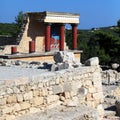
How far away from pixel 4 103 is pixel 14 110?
31 cm

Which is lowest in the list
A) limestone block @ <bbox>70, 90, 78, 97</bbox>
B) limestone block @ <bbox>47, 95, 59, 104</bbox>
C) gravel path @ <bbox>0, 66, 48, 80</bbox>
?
limestone block @ <bbox>47, 95, 59, 104</bbox>

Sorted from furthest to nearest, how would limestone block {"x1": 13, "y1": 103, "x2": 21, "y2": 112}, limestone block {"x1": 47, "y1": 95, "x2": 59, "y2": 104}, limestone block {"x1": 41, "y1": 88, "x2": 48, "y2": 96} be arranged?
limestone block {"x1": 47, "y1": 95, "x2": 59, "y2": 104}, limestone block {"x1": 41, "y1": 88, "x2": 48, "y2": 96}, limestone block {"x1": 13, "y1": 103, "x2": 21, "y2": 112}

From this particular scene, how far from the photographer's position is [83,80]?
28.6 feet

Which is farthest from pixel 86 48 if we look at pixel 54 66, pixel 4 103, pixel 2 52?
pixel 4 103

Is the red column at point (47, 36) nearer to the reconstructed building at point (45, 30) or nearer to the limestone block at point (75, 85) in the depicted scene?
the reconstructed building at point (45, 30)

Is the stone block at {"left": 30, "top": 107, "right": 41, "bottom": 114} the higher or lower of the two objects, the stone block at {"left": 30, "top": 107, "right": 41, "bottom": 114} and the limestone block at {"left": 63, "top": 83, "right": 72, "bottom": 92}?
the lower

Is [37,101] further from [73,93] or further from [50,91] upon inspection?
[73,93]

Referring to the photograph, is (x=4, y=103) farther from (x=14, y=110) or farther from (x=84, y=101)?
(x=84, y=101)

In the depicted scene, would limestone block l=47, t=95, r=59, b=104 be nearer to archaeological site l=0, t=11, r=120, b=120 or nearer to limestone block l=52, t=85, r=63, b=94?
archaeological site l=0, t=11, r=120, b=120

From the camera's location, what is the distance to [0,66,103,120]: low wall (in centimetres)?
690

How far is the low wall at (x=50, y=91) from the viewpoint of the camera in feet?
22.6

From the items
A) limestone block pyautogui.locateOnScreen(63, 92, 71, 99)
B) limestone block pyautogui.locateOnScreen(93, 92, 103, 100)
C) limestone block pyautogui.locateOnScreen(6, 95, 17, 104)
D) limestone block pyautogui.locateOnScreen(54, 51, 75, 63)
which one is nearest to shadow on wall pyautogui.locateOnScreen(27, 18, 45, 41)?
limestone block pyautogui.locateOnScreen(54, 51, 75, 63)

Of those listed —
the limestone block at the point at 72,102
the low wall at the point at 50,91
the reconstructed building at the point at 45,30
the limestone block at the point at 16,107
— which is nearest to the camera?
the low wall at the point at 50,91

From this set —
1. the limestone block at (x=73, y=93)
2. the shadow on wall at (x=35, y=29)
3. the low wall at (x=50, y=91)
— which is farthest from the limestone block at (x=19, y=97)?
the shadow on wall at (x=35, y=29)
